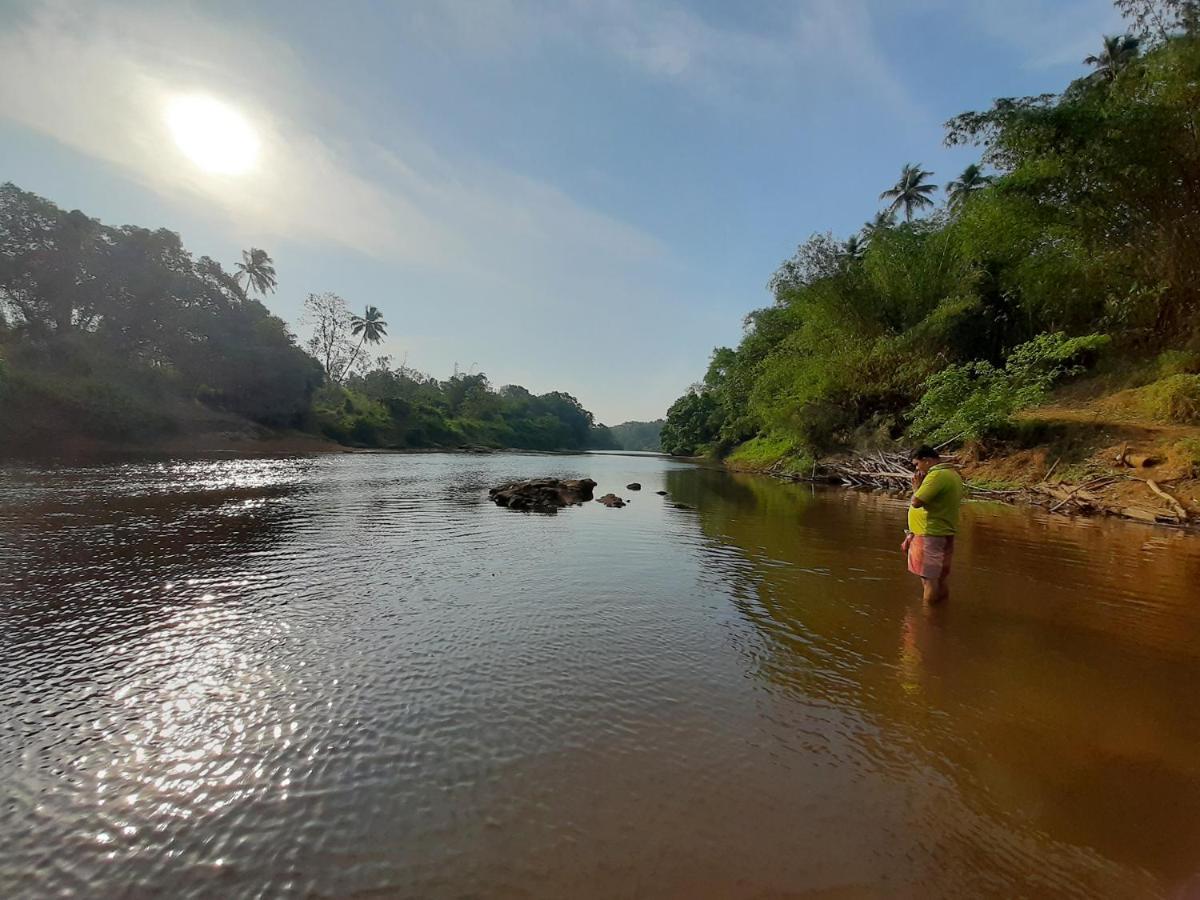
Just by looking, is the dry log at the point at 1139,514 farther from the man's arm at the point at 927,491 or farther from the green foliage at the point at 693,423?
the green foliage at the point at 693,423

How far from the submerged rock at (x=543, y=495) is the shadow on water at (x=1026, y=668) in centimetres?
955

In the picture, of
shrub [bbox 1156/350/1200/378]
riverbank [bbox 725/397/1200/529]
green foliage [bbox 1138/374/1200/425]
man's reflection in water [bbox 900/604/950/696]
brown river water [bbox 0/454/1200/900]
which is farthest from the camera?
shrub [bbox 1156/350/1200/378]

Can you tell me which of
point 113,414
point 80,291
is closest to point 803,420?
point 113,414

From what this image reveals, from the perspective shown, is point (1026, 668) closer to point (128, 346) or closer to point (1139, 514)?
point (1139, 514)

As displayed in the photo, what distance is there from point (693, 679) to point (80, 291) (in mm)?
60410

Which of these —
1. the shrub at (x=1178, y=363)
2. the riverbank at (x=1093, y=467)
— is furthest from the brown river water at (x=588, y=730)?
the shrub at (x=1178, y=363)

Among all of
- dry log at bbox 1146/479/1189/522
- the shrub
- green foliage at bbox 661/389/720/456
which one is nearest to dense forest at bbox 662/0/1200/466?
the shrub

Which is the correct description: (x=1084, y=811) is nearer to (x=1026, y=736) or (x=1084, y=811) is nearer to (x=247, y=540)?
(x=1026, y=736)

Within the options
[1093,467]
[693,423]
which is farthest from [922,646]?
[693,423]

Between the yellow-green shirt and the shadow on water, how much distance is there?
121cm

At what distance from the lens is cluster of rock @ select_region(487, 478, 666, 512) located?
1986cm

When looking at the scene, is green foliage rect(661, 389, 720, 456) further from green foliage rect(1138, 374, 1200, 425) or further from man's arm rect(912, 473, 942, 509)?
man's arm rect(912, 473, 942, 509)

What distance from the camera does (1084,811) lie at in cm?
346

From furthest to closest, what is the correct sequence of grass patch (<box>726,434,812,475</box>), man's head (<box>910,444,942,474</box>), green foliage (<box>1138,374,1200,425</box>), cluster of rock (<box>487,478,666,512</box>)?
grass patch (<box>726,434,812,475</box>), cluster of rock (<box>487,478,666,512</box>), green foliage (<box>1138,374,1200,425</box>), man's head (<box>910,444,942,474</box>)
